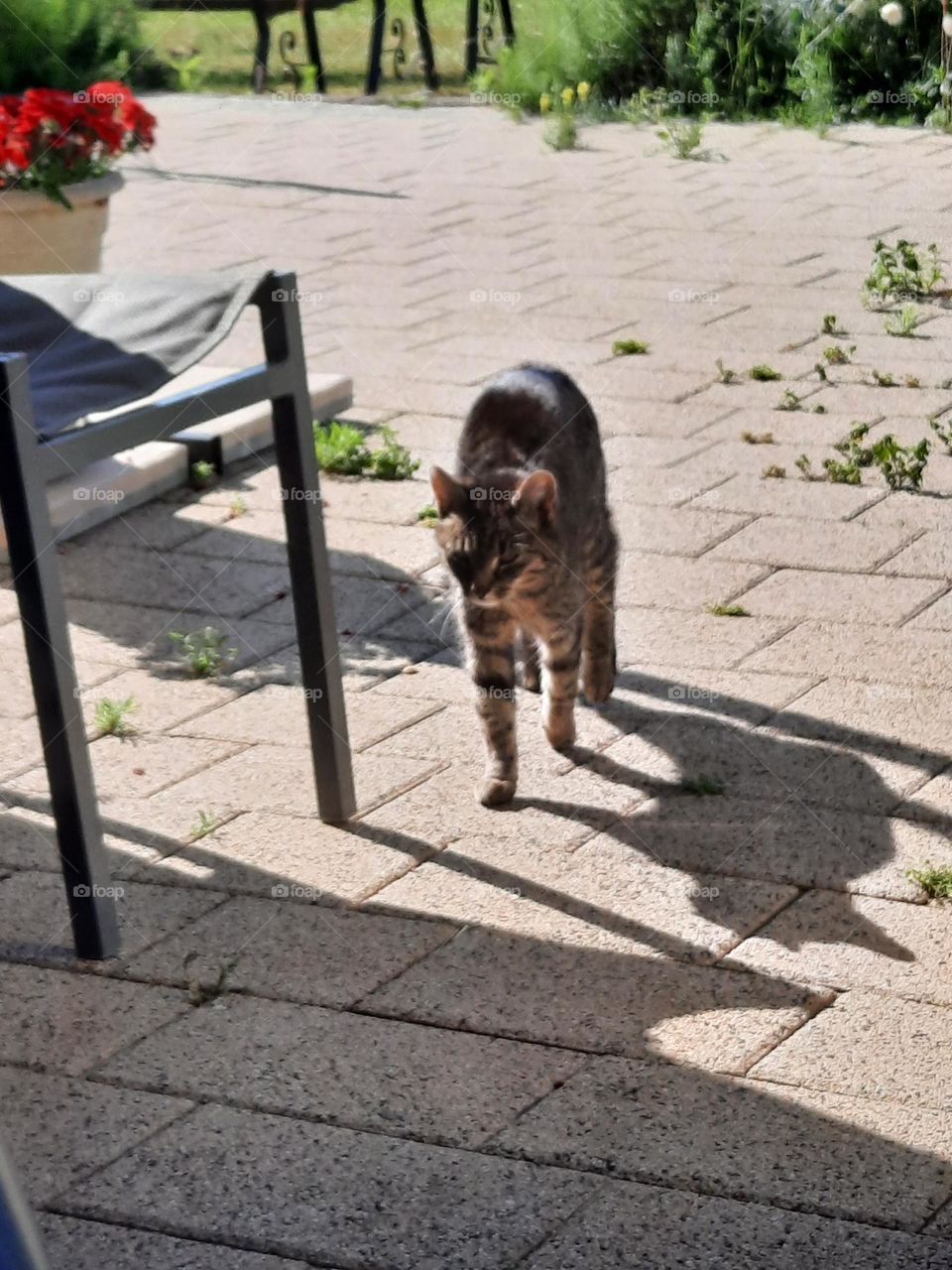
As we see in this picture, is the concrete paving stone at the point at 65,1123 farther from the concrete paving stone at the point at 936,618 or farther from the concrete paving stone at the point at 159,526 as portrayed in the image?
the concrete paving stone at the point at 159,526

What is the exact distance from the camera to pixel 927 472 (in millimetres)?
5637

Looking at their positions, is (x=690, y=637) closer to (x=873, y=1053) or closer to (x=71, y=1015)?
(x=873, y=1053)

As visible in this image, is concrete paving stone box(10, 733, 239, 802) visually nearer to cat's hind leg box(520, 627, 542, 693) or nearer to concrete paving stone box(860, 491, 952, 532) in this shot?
cat's hind leg box(520, 627, 542, 693)

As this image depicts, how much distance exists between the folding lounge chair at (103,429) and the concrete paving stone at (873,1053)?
1.20m

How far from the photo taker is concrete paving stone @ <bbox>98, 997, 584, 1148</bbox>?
266cm

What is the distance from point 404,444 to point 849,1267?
4082mm

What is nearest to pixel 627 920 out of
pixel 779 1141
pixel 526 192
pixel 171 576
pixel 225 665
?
pixel 779 1141

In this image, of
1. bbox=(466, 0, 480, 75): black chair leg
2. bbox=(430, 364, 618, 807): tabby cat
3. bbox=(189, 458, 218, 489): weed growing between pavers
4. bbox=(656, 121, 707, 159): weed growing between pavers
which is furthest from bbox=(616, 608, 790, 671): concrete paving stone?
bbox=(466, 0, 480, 75): black chair leg

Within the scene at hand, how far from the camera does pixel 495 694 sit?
3.75 meters

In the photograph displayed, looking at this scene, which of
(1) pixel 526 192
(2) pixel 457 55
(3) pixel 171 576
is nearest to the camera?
(3) pixel 171 576

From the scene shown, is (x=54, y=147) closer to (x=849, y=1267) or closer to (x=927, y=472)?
(x=927, y=472)

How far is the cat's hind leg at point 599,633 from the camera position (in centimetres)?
414

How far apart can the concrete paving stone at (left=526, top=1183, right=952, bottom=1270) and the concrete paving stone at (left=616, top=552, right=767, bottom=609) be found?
2510 mm

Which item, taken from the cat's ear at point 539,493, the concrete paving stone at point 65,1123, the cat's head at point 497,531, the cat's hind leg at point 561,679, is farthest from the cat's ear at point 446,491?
the concrete paving stone at point 65,1123
